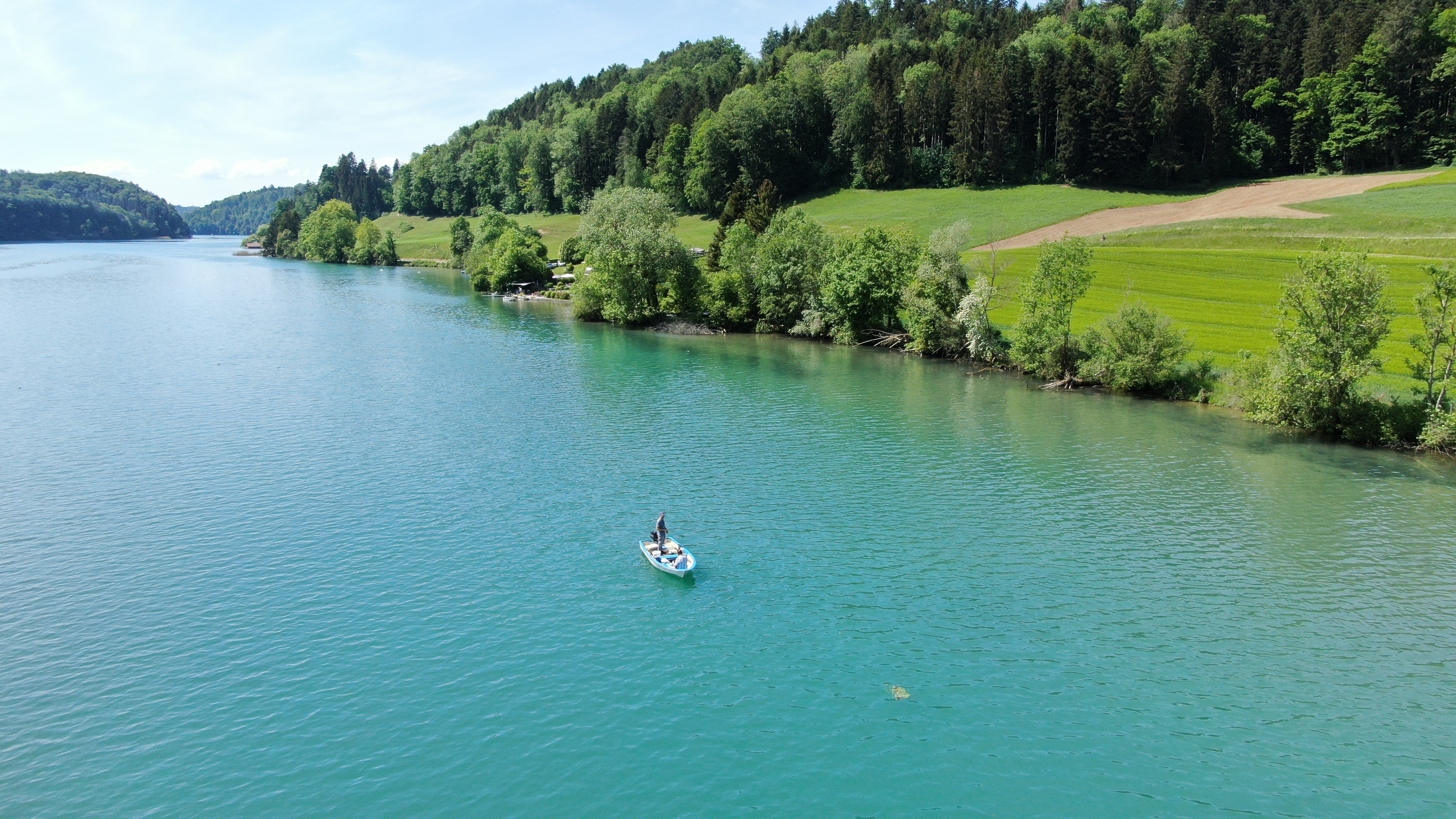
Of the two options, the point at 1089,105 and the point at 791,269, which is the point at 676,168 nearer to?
the point at 1089,105

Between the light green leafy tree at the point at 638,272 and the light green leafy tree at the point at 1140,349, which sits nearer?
the light green leafy tree at the point at 1140,349

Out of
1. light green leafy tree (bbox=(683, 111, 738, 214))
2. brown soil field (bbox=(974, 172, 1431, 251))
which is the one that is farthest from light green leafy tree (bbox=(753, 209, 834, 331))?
light green leafy tree (bbox=(683, 111, 738, 214))

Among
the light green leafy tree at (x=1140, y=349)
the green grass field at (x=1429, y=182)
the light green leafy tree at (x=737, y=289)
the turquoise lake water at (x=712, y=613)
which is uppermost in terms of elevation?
the green grass field at (x=1429, y=182)

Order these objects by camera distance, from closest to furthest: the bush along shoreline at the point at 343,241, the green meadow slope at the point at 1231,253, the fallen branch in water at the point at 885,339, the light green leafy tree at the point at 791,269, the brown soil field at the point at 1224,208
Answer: the green meadow slope at the point at 1231,253 < the fallen branch in water at the point at 885,339 < the light green leafy tree at the point at 791,269 < the brown soil field at the point at 1224,208 < the bush along shoreline at the point at 343,241

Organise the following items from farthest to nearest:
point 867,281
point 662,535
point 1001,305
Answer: point 867,281 < point 1001,305 < point 662,535

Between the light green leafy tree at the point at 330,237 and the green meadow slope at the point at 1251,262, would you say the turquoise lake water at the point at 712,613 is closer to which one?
the green meadow slope at the point at 1251,262

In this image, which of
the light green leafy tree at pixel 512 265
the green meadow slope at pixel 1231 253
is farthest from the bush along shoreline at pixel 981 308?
the green meadow slope at pixel 1231 253

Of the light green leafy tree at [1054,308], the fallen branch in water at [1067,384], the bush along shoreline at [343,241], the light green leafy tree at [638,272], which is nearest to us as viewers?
the light green leafy tree at [1054,308]

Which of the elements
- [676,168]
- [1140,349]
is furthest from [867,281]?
[676,168]
